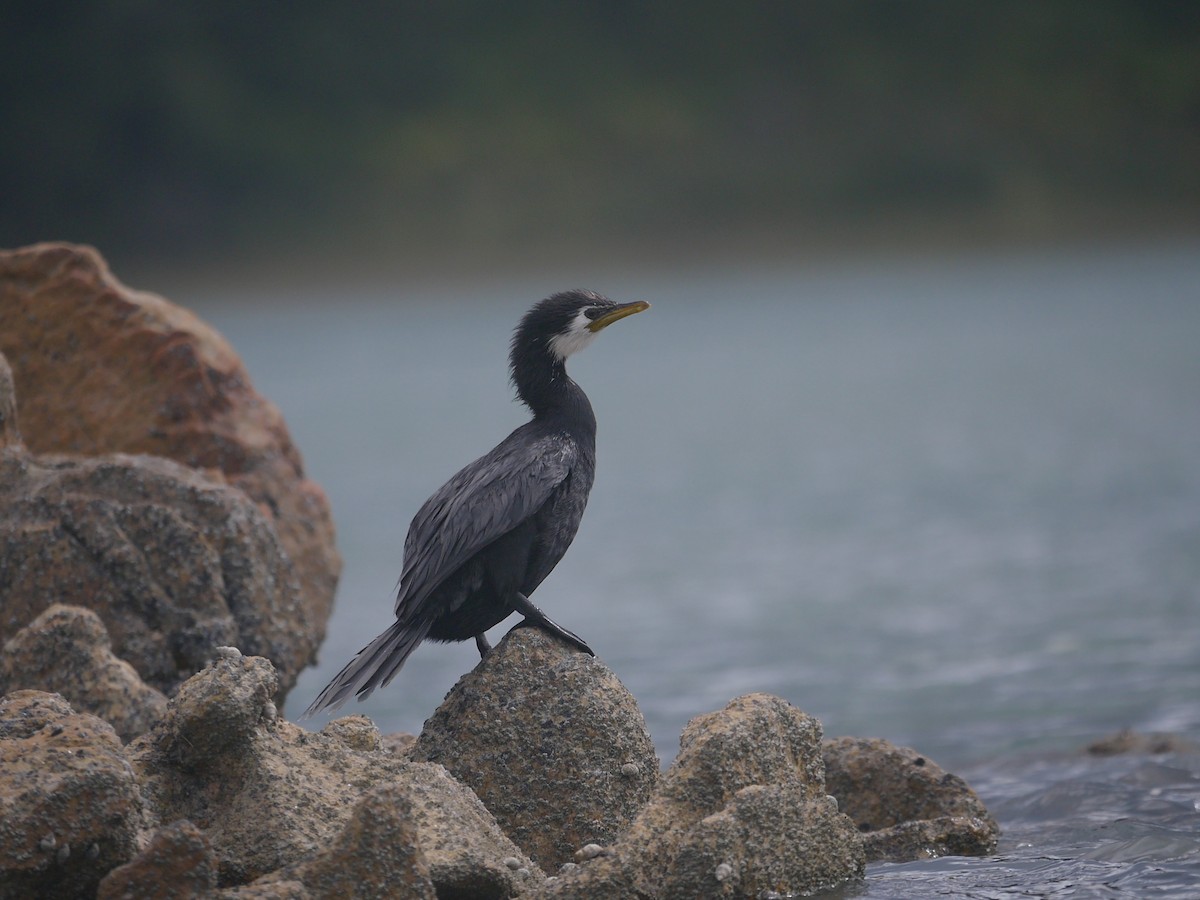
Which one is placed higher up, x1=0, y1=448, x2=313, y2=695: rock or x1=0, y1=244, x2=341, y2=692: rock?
x1=0, y1=244, x2=341, y2=692: rock

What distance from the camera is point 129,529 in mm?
8406

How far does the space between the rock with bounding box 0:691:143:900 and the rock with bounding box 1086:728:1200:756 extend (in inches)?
263

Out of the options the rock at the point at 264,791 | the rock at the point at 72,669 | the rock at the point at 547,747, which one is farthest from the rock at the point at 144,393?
the rock at the point at 264,791

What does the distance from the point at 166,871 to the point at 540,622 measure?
2.27 meters

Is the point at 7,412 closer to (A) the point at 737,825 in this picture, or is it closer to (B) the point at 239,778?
(B) the point at 239,778

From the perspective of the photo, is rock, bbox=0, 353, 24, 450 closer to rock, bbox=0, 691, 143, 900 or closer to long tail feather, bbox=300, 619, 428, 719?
long tail feather, bbox=300, 619, 428, 719

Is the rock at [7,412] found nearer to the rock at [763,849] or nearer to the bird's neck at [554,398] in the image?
the bird's neck at [554,398]

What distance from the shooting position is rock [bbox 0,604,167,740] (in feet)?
24.5

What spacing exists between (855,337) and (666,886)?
103129 millimetres

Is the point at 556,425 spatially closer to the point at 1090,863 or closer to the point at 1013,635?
the point at 1090,863

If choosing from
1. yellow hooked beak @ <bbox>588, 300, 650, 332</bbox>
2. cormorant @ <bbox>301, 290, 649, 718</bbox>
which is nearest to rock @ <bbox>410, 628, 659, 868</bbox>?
cormorant @ <bbox>301, 290, 649, 718</bbox>

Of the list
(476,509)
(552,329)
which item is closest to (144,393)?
(552,329)

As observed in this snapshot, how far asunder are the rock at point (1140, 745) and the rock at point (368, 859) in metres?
6.12

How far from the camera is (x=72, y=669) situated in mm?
7488
